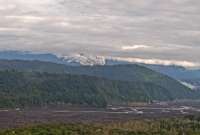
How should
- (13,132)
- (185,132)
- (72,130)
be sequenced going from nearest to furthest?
(13,132), (72,130), (185,132)

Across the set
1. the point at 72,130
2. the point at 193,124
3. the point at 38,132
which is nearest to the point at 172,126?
the point at 193,124

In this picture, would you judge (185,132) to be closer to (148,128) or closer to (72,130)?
(148,128)

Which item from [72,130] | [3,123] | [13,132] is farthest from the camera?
[3,123]

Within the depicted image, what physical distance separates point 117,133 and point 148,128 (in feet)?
67.2

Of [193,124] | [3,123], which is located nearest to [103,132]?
[193,124]

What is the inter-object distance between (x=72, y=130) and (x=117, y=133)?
37.5 feet

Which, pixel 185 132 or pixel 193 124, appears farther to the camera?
pixel 193 124

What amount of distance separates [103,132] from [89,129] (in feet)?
14.8

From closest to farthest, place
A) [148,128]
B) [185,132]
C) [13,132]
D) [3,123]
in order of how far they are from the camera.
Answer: [13,132] → [185,132] → [148,128] → [3,123]

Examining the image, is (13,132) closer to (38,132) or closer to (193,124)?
(38,132)

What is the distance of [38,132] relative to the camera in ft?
426

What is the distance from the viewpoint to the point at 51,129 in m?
134

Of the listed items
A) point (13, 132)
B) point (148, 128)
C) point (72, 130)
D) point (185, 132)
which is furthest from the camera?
point (148, 128)

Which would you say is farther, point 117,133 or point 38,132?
point 117,133
